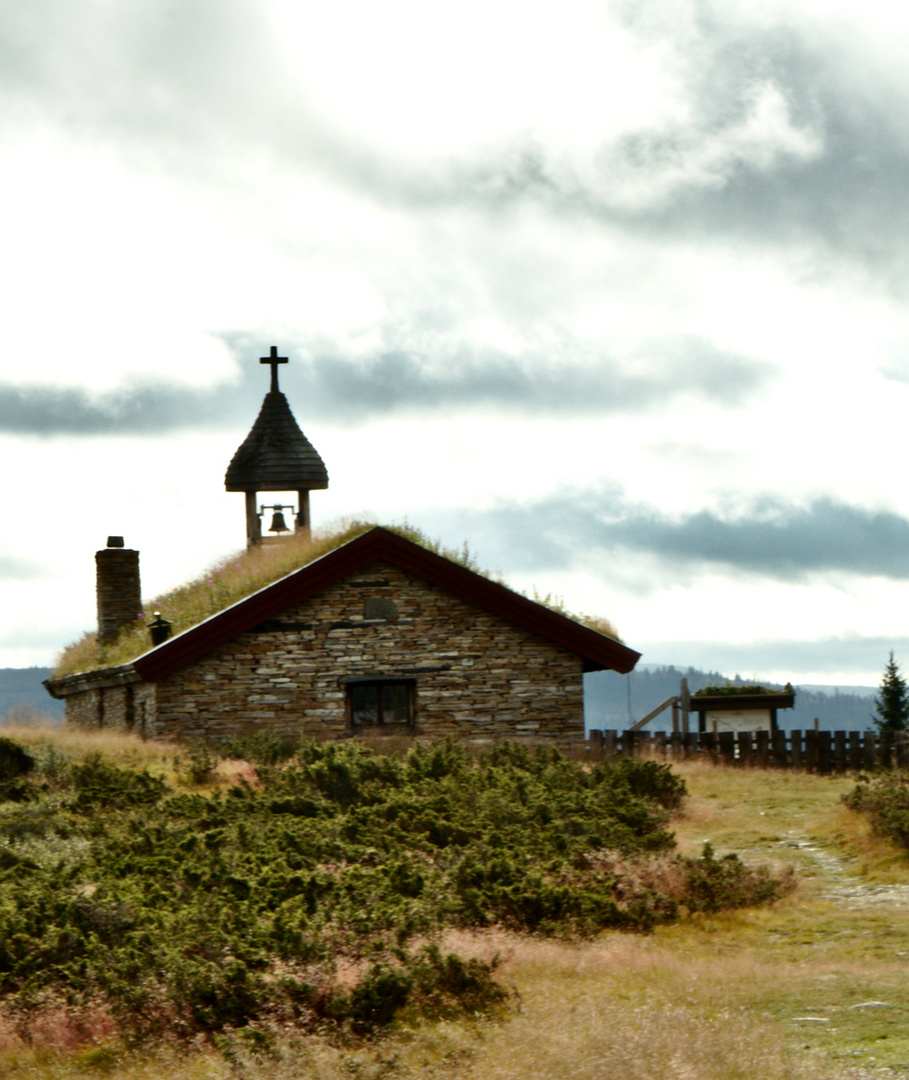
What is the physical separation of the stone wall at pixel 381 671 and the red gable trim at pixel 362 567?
0.25 m

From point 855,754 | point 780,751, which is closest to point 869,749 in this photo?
point 855,754

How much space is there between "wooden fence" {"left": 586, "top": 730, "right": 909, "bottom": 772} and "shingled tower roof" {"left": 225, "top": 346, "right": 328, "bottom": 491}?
977cm

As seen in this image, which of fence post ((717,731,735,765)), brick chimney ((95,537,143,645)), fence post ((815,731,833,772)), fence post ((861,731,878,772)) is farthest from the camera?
brick chimney ((95,537,143,645))

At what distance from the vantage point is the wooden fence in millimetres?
26547

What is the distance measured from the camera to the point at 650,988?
966cm

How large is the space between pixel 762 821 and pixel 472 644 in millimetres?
8466

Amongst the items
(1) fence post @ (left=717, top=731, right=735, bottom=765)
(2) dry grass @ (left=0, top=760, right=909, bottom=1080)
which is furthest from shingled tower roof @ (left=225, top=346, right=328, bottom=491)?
(2) dry grass @ (left=0, top=760, right=909, bottom=1080)

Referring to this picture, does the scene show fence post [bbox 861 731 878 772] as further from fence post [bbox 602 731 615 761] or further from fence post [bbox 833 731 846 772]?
fence post [bbox 602 731 615 761]

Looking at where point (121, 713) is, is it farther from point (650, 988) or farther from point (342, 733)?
point (650, 988)

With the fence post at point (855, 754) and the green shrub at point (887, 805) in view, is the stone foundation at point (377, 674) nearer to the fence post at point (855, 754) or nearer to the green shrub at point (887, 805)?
the fence post at point (855, 754)

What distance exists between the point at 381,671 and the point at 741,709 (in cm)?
917

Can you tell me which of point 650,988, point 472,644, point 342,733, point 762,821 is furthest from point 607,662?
point 650,988

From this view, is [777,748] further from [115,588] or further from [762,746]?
[115,588]

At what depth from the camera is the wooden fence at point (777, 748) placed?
87.1 feet
